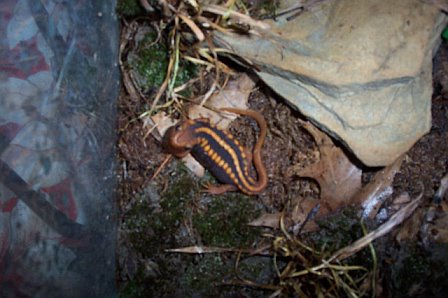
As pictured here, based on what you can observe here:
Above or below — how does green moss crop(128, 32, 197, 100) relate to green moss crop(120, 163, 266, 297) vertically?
above

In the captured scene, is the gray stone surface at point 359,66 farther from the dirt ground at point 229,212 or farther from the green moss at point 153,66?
the green moss at point 153,66

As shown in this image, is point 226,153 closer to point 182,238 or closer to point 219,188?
point 219,188

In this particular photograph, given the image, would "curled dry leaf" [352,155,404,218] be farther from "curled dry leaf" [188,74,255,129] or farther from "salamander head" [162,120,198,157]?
"salamander head" [162,120,198,157]

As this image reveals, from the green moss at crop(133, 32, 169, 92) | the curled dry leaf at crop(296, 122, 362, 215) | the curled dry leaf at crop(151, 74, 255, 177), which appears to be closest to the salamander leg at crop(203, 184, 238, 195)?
the curled dry leaf at crop(151, 74, 255, 177)

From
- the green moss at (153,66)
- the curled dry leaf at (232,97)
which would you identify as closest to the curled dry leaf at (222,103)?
the curled dry leaf at (232,97)

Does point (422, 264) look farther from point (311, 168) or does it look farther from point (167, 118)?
point (167, 118)

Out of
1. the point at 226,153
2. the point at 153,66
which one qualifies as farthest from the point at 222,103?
Answer: the point at 153,66
